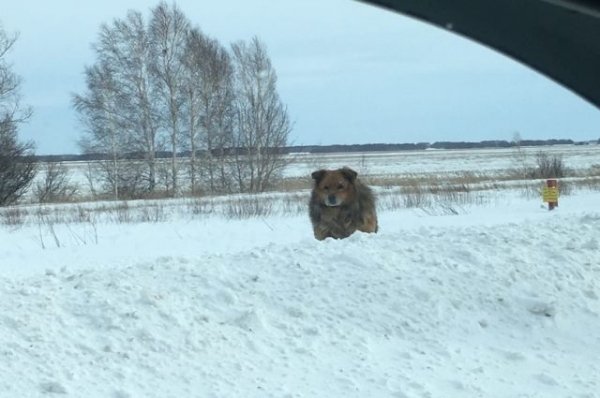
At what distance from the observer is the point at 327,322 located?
8.15 m

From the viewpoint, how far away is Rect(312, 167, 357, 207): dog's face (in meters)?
12.8

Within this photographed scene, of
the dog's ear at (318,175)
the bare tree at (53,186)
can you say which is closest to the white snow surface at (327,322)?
the dog's ear at (318,175)

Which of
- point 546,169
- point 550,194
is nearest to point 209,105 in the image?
point 546,169

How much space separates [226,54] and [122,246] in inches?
1275

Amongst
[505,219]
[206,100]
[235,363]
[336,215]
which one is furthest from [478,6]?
[206,100]

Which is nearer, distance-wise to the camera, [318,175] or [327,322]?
[327,322]

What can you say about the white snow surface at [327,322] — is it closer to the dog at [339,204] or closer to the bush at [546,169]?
the dog at [339,204]

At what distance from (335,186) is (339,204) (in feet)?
0.78

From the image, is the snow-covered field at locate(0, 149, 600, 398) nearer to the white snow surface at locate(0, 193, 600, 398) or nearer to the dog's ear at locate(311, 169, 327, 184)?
the white snow surface at locate(0, 193, 600, 398)

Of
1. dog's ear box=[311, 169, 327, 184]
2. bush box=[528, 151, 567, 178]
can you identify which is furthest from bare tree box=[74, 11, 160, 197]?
dog's ear box=[311, 169, 327, 184]

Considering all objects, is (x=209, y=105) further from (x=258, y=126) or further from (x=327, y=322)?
(x=327, y=322)

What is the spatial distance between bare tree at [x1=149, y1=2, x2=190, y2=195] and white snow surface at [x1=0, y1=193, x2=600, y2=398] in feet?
123

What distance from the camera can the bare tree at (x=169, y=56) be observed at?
47.5 meters

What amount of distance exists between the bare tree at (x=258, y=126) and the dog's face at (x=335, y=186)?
3449cm
